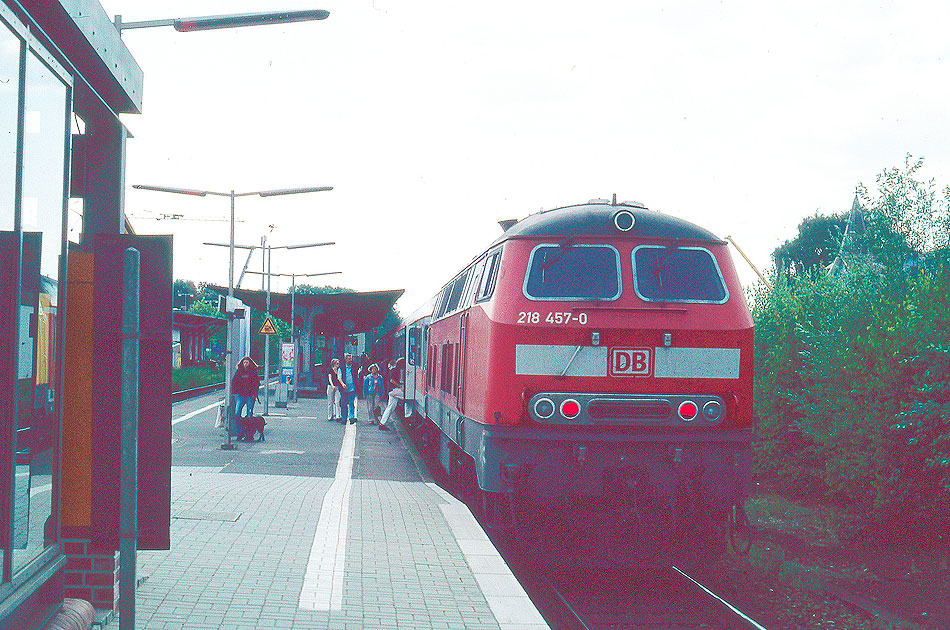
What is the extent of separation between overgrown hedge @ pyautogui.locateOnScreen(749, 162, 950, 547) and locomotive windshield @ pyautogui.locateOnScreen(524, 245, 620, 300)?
14.8 feet

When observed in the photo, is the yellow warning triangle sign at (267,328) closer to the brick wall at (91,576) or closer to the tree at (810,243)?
the brick wall at (91,576)

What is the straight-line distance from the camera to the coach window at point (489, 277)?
9188 mm

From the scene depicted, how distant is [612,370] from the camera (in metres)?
8.45

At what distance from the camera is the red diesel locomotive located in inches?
325

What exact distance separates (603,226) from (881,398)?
514 centimetres

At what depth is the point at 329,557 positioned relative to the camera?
7.73 meters

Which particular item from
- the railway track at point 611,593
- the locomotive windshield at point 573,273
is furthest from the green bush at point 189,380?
the locomotive windshield at point 573,273

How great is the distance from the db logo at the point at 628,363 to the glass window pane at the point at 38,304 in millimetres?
4826

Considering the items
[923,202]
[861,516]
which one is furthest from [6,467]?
[923,202]

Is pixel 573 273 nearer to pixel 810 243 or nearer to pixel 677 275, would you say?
pixel 677 275

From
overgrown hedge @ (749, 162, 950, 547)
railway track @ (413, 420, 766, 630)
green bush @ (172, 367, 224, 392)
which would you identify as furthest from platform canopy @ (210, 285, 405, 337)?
railway track @ (413, 420, 766, 630)

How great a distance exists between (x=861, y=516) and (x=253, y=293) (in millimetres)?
21228

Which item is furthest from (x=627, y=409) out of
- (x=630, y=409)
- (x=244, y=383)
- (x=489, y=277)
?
(x=244, y=383)

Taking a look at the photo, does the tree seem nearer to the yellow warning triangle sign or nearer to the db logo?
the yellow warning triangle sign
